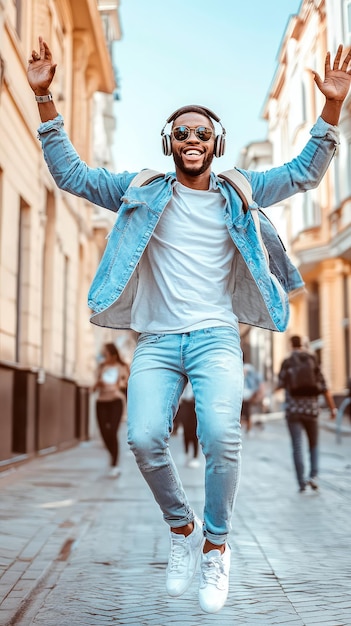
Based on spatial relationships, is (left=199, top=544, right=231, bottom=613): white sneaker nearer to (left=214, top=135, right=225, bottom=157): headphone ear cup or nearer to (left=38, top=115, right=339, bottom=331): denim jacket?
(left=38, top=115, right=339, bottom=331): denim jacket

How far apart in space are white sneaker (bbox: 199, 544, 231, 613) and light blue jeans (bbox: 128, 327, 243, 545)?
0.22ft

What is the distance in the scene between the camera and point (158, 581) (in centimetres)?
523

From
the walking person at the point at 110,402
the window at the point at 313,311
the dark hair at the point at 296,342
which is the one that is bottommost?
the walking person at the point at 110,402

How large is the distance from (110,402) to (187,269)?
8.65 meters

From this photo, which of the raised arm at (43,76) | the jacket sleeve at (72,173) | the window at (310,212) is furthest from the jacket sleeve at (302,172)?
the window at (310,212)

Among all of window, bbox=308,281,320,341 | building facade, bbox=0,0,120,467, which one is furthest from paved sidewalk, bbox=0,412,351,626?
window, bbox=308,281,320,341


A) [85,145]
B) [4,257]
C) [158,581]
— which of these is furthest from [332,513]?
[85,145]

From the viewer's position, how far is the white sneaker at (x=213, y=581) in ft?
12.7

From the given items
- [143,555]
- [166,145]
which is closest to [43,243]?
[143,555]

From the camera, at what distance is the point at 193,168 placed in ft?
13.5

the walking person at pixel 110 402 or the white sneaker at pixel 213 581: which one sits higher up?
the walking person at pixel 110 402

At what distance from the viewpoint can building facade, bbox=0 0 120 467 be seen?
11969 millimetres

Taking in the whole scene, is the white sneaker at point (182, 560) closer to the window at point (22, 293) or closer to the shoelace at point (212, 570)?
the shoelace at point (212, 570)

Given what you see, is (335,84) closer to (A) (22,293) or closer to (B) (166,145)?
(B) (166,145)
